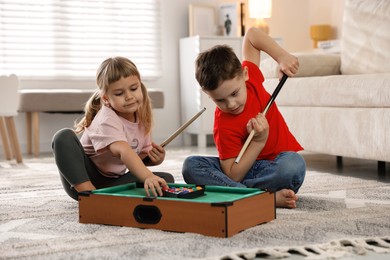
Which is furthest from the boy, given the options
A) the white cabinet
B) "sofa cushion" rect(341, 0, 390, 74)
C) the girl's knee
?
Result: the white cabinet

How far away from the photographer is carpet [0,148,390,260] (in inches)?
48.7

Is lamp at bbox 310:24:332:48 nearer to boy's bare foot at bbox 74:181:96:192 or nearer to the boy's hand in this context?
the boy's hand

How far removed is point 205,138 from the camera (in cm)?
438

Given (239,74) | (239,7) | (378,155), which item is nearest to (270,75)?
(378,155)

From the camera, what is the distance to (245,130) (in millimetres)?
1823

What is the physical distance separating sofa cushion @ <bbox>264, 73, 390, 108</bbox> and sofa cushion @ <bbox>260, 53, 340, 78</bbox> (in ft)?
0.21

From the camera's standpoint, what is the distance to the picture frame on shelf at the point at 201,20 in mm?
4523

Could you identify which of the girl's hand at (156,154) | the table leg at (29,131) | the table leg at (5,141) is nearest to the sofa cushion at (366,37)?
the girl's hand at (156,154)

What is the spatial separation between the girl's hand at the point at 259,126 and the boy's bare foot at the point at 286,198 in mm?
161

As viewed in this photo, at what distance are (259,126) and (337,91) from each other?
3.15ft

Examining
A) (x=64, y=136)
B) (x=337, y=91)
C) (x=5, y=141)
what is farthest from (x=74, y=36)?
(x=64, y=136)

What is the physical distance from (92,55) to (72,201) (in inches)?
101

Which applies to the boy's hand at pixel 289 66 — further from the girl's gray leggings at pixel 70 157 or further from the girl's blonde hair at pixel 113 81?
the girl's gray leggings at pixel 70 157

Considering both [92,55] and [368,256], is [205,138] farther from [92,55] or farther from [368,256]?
[368,256]
